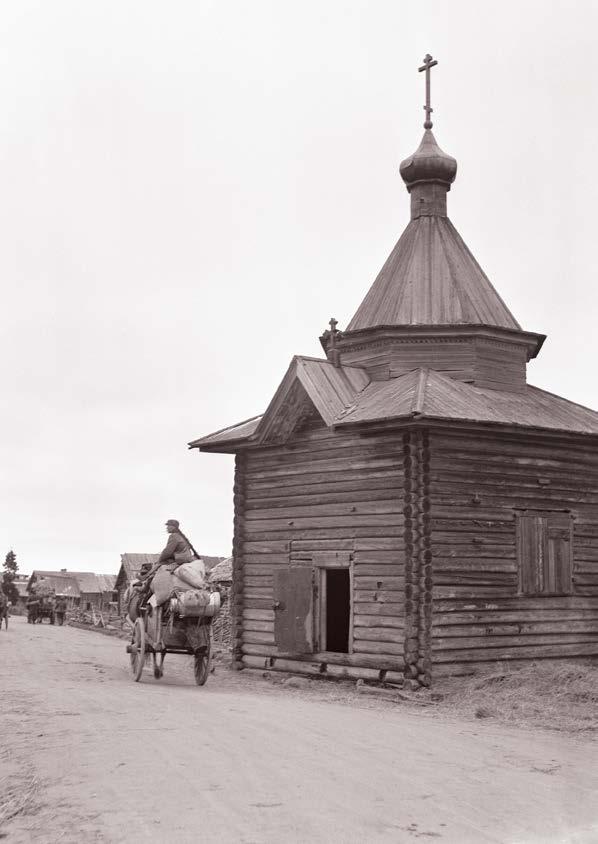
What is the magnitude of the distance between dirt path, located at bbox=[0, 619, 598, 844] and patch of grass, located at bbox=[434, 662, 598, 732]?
1.24 meters

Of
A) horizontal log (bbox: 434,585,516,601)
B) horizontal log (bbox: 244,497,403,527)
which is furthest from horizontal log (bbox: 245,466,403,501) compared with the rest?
horizontal log (bbox: 434,585,516,601)

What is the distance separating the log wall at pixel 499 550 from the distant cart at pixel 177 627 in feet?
12.6

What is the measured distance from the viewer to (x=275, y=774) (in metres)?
8.72

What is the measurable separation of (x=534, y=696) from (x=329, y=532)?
5.16 metres

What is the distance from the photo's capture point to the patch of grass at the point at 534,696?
46.5 feet

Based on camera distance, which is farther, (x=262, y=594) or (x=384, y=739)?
(x=262, y=594)

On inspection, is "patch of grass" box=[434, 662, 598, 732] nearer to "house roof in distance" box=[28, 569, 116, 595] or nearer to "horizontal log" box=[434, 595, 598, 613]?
"horizontal log" box=[434, 595, 598, 613]

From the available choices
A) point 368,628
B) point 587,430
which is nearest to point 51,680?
point 368,628

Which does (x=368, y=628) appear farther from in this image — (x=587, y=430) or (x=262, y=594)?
(x=587, y=430)

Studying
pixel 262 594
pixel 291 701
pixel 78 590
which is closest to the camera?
pixel 291 701

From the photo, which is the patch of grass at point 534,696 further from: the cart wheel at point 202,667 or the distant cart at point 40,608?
the distant cart at point 40,608

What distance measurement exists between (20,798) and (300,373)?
12.7 meters

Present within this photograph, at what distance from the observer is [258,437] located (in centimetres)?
2066

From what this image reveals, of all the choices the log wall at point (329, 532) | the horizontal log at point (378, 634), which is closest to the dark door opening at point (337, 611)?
the log wall at point (329, 532)
